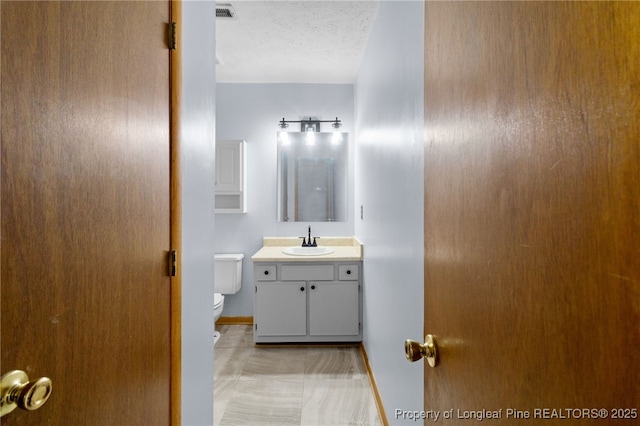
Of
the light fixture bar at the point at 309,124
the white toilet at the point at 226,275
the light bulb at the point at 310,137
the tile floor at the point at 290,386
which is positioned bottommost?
the tile floor at the point at 290,386

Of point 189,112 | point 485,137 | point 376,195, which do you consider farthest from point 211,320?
point 485,137

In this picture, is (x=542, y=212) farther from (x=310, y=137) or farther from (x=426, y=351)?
(x=310, y=137)

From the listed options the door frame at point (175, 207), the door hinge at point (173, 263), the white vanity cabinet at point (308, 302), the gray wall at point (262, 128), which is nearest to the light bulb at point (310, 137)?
the gray wall at point (262, 128)

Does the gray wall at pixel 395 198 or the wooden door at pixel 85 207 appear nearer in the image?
the wooden door at pixel 85 207

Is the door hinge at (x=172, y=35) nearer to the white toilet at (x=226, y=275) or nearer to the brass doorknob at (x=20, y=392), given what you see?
the brass doorknob at (x=20, y=392)

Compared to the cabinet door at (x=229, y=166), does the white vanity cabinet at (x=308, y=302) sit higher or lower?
lower

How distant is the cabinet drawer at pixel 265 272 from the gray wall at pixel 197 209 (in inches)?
54.8

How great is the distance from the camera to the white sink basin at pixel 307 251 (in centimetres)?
316

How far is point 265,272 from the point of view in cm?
301

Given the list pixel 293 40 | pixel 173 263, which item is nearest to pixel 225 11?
pixel 293 40

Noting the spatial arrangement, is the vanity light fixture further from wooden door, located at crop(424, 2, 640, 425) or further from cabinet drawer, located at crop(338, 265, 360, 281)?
wooden door, located at crop(424, 2, 640, 425)

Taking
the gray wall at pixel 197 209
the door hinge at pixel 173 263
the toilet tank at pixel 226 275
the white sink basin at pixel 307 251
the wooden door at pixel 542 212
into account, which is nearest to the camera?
the wooden door at pixel 542 212

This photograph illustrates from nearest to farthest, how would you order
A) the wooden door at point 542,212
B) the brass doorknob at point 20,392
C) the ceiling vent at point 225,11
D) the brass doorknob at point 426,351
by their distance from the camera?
the wooden door at point 542,212, the brass doorknob at point 20,392, the brass doorknob at point 426,351, the ceiling vent at point 225,11

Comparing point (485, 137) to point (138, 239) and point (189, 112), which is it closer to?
point (138, 239)
